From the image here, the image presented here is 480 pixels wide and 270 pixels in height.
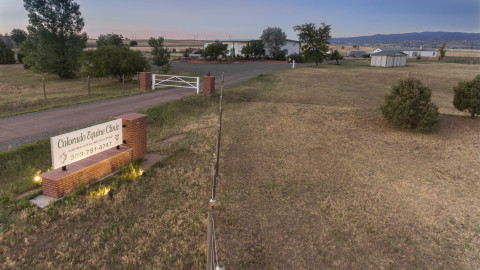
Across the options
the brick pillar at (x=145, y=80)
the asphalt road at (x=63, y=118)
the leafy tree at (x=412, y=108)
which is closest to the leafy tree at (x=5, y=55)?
the brick pillar at (x=145, y=80)

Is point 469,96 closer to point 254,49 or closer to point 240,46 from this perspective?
point 254,49

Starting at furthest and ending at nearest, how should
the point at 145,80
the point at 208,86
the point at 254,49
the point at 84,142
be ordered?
the point at 254,49 → the point at 145,80 → the point at 208,86 → the point at 84,142

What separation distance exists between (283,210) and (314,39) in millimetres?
45661

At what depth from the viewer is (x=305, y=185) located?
24.1ft

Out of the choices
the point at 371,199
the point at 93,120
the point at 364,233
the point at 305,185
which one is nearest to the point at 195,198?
the point at 305,185

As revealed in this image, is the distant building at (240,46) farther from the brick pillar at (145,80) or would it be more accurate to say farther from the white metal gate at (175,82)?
the brick pillar at (145,80)

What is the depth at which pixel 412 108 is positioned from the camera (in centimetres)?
1199

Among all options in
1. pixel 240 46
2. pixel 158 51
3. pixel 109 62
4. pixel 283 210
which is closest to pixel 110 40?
pixel 158 51

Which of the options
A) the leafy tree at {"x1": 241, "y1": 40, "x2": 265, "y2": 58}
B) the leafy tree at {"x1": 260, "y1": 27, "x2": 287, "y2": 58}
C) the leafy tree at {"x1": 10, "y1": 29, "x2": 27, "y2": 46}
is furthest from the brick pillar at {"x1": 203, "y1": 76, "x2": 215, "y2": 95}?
the leafy tree at {"x1": 10, "y1": 29, "x2": 27, "y2": 46}

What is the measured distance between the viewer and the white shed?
49.6 metres

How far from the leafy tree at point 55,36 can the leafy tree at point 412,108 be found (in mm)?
30269

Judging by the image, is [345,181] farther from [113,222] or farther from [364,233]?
[113,222]

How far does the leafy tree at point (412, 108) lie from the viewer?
466 inches

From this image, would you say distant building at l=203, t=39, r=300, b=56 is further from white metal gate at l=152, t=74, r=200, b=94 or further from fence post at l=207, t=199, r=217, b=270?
fence post at l=207, t=199, r=217, b=270
